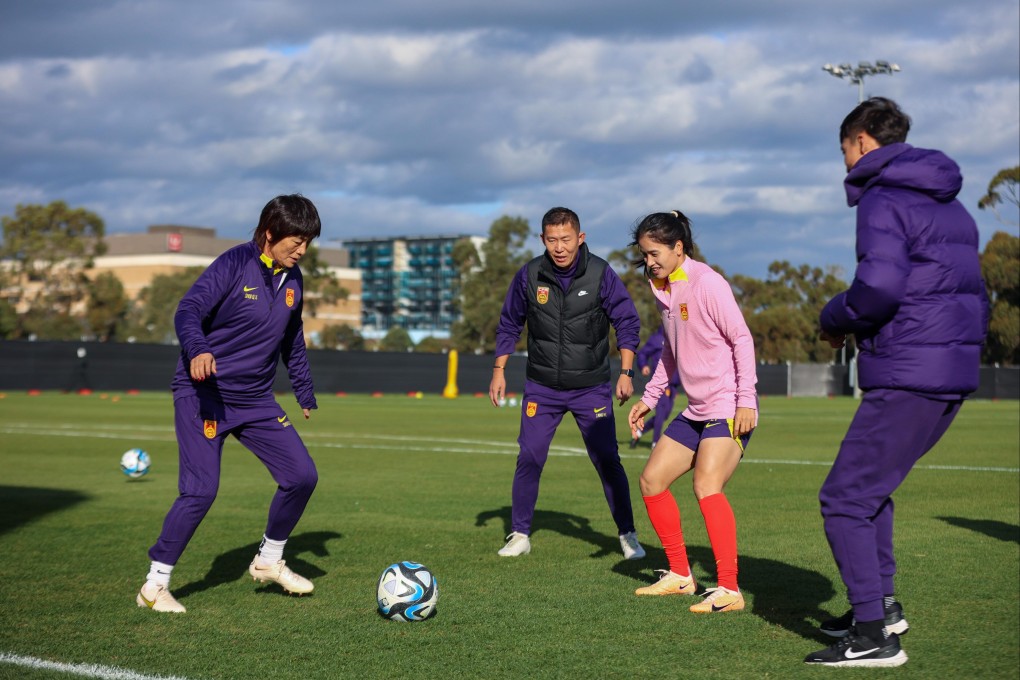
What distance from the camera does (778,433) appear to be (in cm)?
2297

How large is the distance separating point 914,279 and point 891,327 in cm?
21

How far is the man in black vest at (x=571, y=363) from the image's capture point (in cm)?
798

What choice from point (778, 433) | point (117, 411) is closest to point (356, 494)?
point (778, 433)

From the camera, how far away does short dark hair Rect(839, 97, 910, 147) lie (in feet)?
15.7

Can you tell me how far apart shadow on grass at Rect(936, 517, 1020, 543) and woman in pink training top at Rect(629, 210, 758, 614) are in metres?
3.53

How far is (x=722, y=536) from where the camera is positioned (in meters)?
6.13

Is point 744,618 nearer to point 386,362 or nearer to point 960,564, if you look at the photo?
point 960,564

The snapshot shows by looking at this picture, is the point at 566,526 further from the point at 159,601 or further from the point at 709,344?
the point at 159,601

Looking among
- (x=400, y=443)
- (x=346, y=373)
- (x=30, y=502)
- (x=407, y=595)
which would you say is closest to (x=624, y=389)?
(x=407, y=595)

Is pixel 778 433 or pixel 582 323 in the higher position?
pixel 582 323

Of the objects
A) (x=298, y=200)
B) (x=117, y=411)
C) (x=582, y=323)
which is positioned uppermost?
(x=298, y=200)

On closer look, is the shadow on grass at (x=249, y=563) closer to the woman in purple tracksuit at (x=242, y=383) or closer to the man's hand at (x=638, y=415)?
the woman in purple tracksuit at (x=242, y=383)

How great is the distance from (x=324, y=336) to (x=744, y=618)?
346 feet

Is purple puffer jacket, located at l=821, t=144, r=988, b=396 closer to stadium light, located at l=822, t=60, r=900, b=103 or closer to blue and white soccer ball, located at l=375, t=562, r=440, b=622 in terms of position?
blue and white soccer ball, located at l=375, t=562, r=440, b=622
